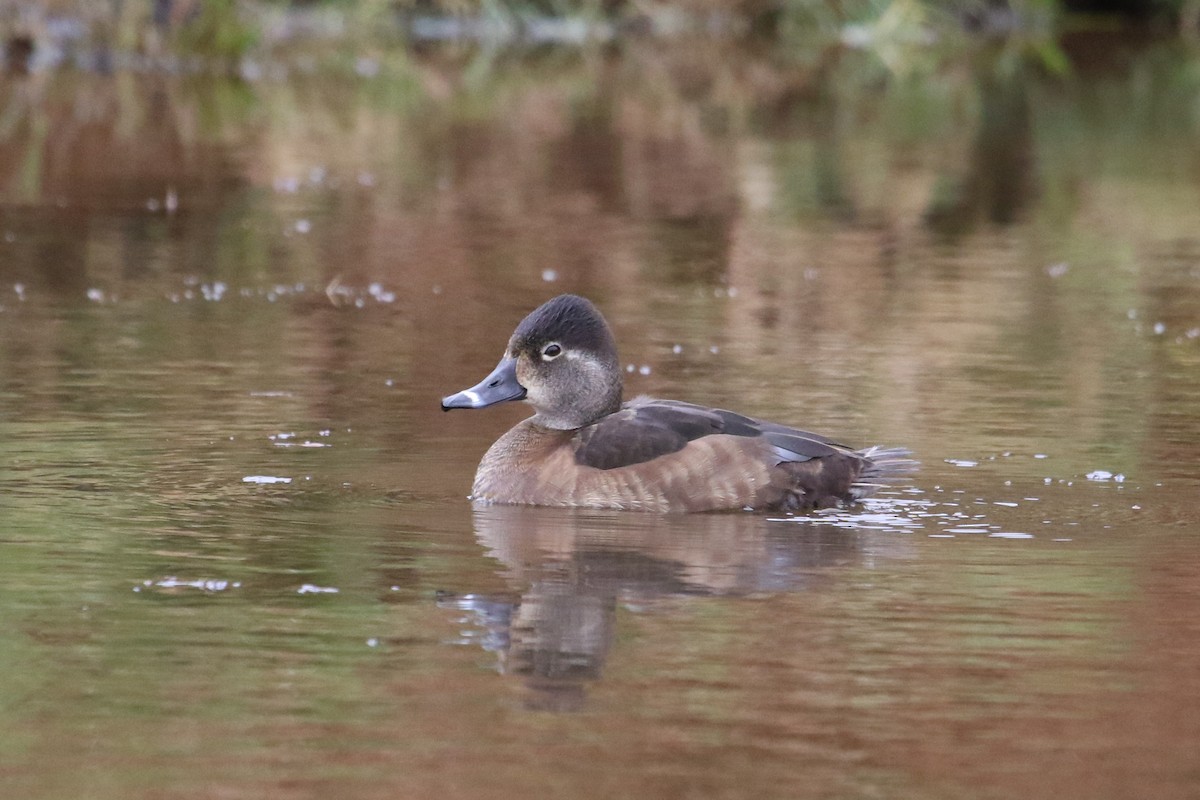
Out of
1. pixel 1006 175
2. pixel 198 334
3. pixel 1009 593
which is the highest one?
pixel 1006 175

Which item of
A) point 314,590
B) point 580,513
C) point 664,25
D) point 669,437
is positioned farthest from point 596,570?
point 664,25

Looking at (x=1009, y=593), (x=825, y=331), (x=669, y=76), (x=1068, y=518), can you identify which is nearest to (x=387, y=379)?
(x=825, y=331)

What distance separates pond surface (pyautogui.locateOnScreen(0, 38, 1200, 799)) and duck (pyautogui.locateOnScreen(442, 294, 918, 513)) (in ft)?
0.56

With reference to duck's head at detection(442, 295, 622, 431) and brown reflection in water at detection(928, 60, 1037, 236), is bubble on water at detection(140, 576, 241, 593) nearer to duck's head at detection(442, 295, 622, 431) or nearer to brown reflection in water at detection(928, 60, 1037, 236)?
duck's head at detection(442, 295, 622, 431)

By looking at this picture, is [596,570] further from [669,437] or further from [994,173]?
[994,173]

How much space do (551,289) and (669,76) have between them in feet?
61.8

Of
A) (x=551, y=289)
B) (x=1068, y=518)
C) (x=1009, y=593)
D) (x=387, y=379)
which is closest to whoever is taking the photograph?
(x=1009, y=593)

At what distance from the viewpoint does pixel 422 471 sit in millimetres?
9859

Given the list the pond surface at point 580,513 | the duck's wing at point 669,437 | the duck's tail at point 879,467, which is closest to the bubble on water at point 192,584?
the pond surface at point 580,513

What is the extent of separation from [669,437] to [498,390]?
2.99ft

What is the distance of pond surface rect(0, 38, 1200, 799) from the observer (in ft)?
20.0

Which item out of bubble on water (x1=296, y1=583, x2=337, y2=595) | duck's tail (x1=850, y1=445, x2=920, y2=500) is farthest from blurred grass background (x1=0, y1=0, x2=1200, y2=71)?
bubble on water (x1=296, y1=583, x2=337, y2=595)

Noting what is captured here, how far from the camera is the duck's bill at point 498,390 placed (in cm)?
977

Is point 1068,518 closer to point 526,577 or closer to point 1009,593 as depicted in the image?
point 1009,593
